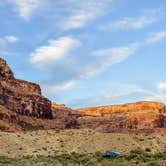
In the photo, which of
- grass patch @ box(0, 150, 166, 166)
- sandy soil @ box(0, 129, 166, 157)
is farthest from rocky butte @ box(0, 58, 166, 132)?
grass patch @ box(0, 150, 166, 166)

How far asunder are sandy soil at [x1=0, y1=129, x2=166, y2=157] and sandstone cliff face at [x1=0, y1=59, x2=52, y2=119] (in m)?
47.4

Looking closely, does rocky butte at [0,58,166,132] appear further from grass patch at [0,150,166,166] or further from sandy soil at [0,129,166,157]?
grass patch at [0,150,166,166]

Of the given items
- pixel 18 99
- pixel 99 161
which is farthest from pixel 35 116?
pixel 99 161

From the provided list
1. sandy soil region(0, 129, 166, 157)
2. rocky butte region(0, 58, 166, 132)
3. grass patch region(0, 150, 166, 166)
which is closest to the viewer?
grass patch region(0, 150, 166, 166)

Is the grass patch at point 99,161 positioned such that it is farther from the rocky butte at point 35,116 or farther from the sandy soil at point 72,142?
Result: the rocky butte at point 35,116

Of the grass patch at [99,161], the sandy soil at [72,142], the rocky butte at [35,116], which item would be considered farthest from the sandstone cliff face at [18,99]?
the grass patch at [99,161]

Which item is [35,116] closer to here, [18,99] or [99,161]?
[18,99]

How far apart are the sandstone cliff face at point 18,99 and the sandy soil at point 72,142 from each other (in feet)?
156

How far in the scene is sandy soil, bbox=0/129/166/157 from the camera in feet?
211

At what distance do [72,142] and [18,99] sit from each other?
59234 mm

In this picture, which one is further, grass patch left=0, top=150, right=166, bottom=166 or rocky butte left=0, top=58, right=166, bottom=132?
rocky butte left=0, top=58, right=166, bottom=132

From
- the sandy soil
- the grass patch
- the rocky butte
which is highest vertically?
the rocky butte

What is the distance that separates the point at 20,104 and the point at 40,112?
7.80 meters

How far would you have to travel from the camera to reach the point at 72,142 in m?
70.1
